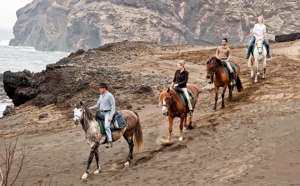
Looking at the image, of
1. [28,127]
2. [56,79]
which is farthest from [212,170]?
[56,79]

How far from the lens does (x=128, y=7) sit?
156 meters

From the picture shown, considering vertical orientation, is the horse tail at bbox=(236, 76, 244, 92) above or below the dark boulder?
above

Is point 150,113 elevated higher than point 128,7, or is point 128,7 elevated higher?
point 128,7

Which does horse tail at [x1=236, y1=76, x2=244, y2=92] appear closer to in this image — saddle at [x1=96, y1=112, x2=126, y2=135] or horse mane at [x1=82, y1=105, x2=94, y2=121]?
saddle at [x1=96, y1=112, x2=126, y2=135]

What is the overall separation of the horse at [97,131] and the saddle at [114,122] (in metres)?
0.10

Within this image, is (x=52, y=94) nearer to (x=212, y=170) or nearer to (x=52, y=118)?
(x=52, y=118)

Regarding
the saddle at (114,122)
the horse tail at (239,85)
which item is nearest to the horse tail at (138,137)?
the saddle at (114,122)

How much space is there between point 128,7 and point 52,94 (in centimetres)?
13679

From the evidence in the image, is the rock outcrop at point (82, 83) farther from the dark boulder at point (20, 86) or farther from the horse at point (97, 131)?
the horse at point (97, 131)

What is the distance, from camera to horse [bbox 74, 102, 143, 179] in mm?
10776

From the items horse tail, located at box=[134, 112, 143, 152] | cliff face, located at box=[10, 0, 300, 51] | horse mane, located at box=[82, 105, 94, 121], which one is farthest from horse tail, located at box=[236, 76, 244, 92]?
cliff face, located at box=[10, 0, 300, 51]

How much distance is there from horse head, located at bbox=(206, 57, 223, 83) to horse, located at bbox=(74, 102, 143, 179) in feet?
13.1

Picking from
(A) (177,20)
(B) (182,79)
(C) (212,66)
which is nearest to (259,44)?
(C) (212,66)

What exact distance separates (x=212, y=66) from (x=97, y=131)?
5795mm
